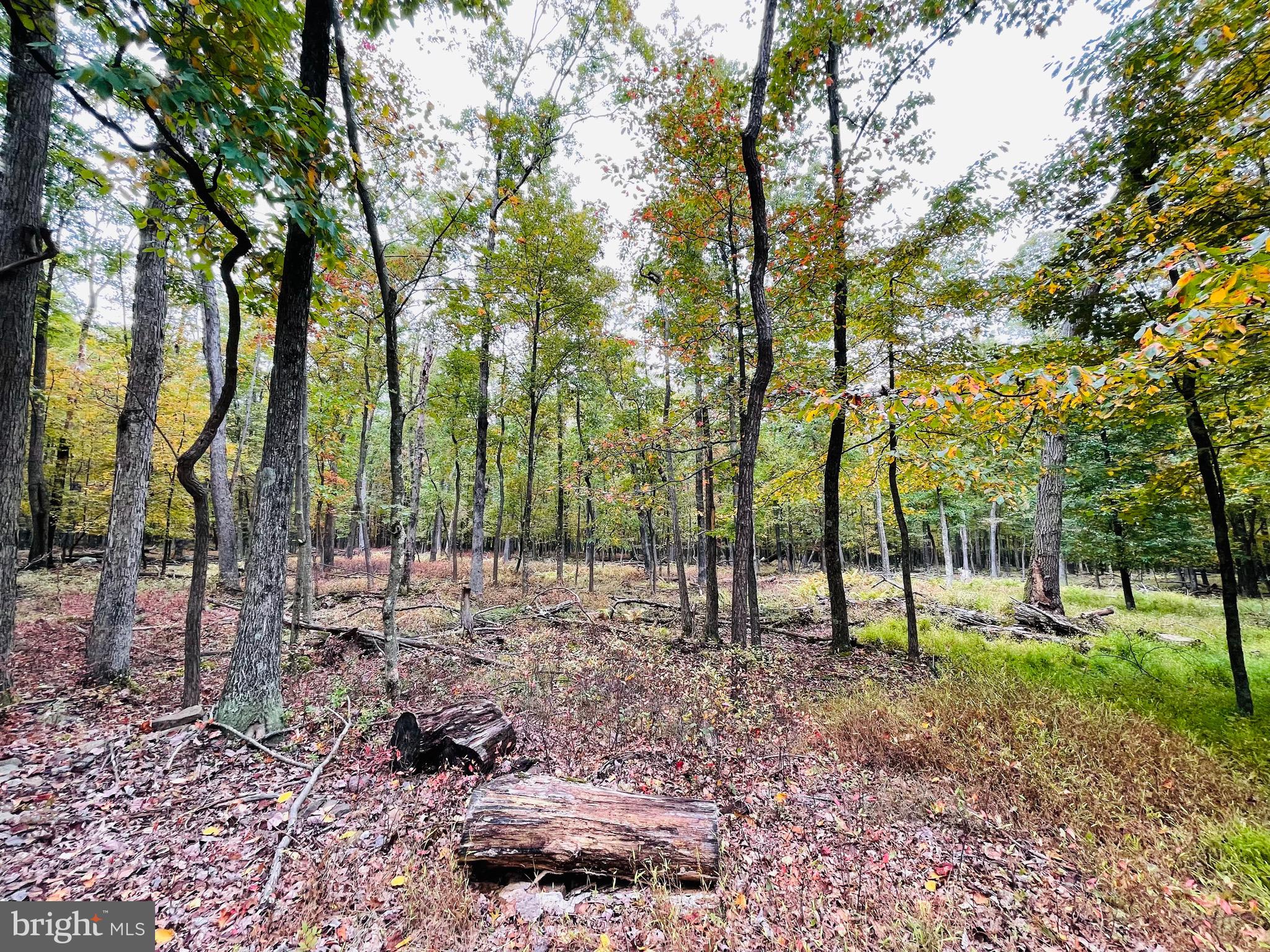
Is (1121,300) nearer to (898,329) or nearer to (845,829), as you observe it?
(898,329)

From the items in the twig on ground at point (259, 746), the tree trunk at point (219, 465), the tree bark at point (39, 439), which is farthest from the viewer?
the tree bark at point (39, 439)

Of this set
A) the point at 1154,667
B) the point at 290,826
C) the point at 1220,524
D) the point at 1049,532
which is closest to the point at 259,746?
the point at 290,826

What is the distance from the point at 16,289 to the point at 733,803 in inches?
399

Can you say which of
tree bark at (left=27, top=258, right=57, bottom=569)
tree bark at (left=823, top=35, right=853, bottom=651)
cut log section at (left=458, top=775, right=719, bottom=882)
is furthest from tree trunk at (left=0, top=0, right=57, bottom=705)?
tree bark at (left=823, top=35, right=853, bottom=651)

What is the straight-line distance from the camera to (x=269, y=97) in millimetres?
3855

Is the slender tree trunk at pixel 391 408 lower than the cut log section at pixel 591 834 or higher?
higher

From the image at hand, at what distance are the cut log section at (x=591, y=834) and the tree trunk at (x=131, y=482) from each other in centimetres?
682

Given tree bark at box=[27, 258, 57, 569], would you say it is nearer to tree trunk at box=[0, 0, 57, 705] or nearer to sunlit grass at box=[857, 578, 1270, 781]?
tree trunk at box=[0, 0, 57, 705]

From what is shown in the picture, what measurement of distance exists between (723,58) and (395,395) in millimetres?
11375

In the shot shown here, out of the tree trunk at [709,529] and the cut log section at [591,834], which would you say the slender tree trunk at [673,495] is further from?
the cut log section at [591,834]

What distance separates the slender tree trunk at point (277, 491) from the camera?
16.8 ft

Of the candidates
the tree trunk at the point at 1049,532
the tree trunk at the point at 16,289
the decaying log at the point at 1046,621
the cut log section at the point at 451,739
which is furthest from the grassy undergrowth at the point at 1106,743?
the tree trunk at the point at 16,289

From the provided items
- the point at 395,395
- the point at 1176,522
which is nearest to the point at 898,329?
the point at 395,395

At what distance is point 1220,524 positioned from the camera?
5949 mm
